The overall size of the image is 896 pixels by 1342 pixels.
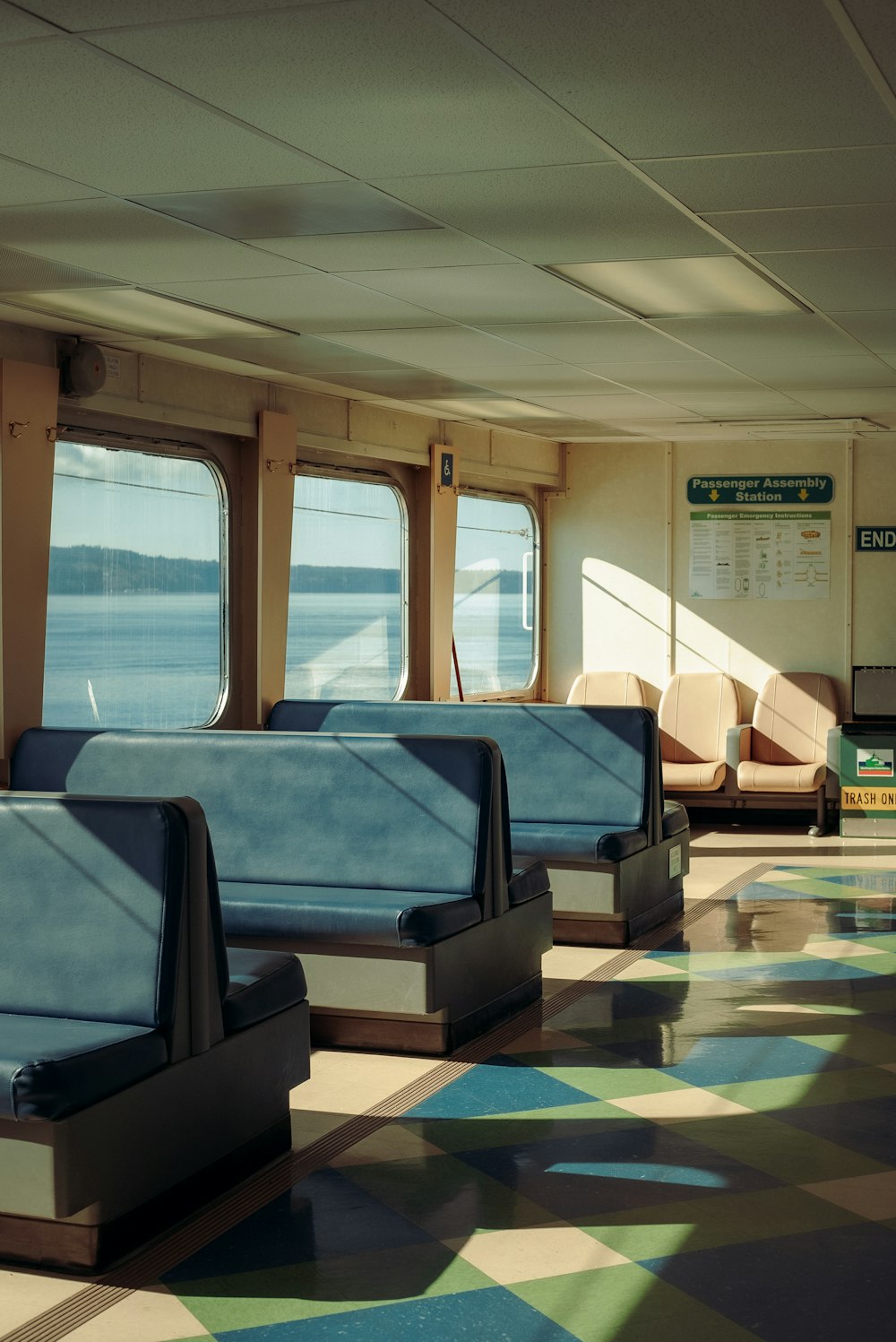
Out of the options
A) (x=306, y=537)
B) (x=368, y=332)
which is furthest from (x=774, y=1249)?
(x=306, y=537)

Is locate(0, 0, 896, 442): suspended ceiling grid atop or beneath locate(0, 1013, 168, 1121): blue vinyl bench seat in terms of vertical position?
atop

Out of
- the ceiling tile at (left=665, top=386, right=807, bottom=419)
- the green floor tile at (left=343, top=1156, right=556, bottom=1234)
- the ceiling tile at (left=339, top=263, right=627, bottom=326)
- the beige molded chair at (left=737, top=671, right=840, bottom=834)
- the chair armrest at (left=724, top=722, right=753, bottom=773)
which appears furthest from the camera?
the beige molded chair at (left=737, top=671, right=840, bottom=834)

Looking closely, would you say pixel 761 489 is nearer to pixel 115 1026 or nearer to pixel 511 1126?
pixel 511 1126

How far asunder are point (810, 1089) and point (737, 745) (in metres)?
5.75

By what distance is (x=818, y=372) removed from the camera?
23.9 feet

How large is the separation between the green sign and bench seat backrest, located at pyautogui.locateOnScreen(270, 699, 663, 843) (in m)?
4.34

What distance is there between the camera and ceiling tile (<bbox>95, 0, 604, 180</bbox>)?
286cm

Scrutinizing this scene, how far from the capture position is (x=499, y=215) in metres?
4.27

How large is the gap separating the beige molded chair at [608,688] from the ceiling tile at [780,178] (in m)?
6.86

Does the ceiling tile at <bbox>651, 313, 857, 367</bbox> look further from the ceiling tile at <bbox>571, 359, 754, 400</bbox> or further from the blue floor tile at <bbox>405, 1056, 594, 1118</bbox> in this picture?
the blue floor tile at <bbox>405, 1056, 594, 1118</bbox>

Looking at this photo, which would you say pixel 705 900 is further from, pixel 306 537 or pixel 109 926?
pixel 109 926

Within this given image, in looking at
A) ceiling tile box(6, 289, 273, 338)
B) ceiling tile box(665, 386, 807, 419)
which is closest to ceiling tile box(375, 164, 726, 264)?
ceiling tile box(6, 289, 273, 338)

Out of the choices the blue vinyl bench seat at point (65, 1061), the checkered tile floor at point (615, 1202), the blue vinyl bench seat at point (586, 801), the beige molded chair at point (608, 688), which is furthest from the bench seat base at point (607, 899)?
the beige molded chair at point (608, 688)

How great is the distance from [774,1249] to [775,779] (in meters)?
6.75
